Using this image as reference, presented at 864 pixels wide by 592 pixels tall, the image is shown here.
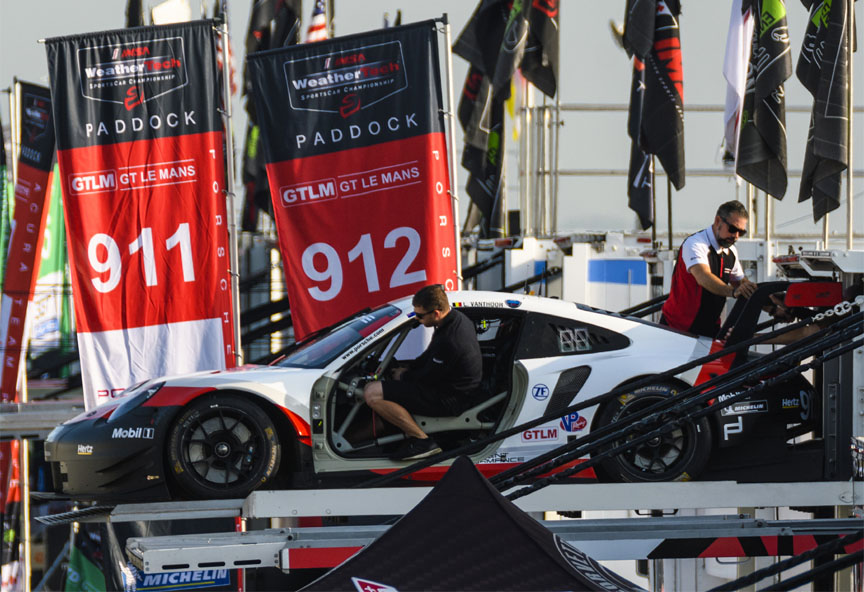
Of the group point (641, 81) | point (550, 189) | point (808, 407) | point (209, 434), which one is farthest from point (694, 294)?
point (550, 189)

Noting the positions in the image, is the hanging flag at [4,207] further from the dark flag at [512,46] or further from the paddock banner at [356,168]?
the paddock banner at [356,168]

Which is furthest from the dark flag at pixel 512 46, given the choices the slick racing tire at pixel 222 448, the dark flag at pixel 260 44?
the slick racing tire at pixel 222 448

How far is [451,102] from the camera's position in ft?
40.8

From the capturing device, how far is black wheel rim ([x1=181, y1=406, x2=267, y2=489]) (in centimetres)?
762

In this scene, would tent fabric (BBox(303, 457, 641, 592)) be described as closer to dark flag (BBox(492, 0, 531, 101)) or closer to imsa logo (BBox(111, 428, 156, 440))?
imsa logo (BBox(111, 428, 156, 440))

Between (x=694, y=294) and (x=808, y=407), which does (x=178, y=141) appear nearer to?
(x=694, y=294)

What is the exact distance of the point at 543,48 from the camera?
Result: 56.0 ft

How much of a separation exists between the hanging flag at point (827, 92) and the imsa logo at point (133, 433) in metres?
6.44

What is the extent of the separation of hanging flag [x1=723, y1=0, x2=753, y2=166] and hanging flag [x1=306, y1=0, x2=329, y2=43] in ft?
28.6

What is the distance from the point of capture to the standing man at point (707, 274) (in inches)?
329

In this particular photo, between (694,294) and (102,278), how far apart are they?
6703mm

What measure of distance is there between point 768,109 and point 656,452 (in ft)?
17.4

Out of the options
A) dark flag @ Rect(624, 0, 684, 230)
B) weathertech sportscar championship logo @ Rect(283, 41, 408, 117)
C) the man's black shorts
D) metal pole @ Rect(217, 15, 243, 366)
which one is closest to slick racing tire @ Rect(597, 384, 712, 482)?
the man's black shorts

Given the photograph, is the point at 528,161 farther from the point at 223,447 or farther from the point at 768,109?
the point at 223,447
